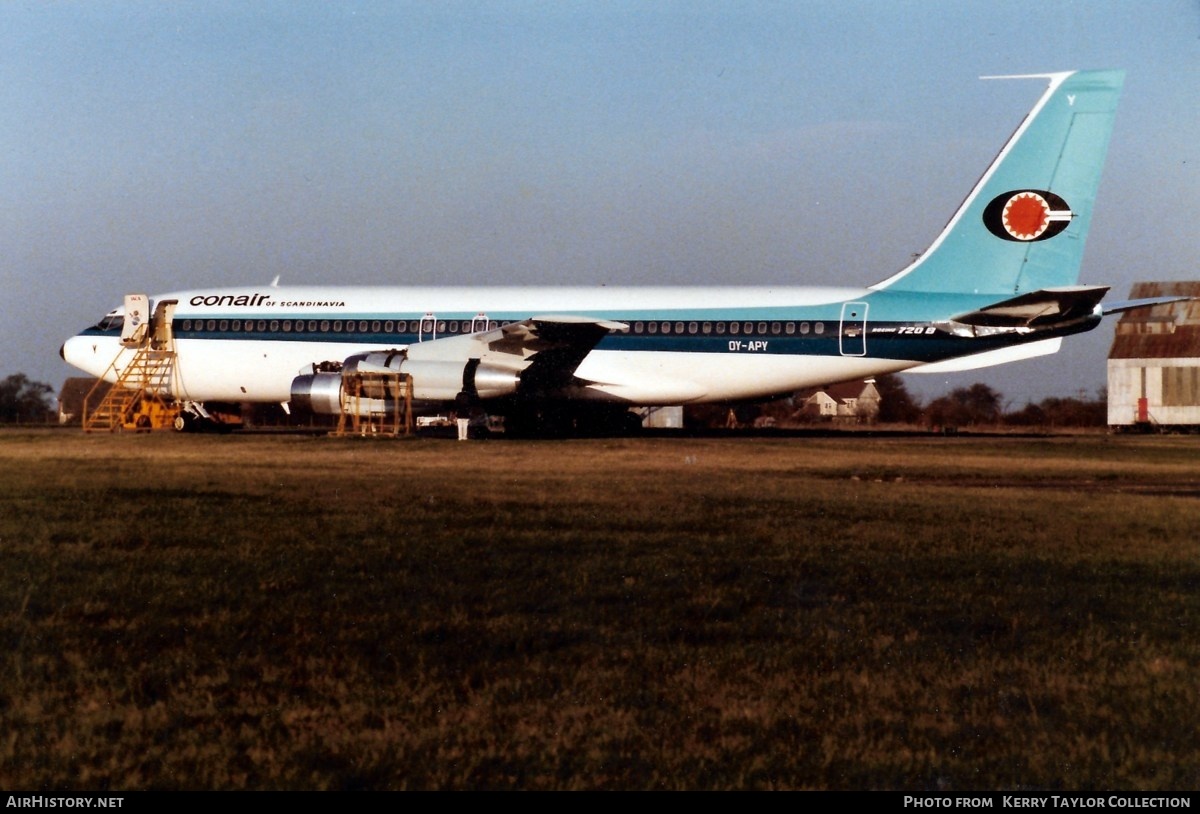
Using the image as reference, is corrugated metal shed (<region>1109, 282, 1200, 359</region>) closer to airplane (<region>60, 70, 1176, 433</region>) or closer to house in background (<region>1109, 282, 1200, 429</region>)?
house in background (<region>1109, 282, 1200, 429</region>)

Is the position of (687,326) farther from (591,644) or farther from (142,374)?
(591,644)

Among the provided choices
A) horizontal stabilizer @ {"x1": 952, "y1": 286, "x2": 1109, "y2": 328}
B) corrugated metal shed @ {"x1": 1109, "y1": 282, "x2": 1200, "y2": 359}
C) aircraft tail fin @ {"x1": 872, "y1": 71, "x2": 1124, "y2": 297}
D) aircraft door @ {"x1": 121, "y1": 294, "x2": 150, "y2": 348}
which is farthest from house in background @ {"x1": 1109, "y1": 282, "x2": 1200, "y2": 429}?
aircraft door @ {"x1": 121, "y1": 294, "x2": 150, "y2": 348}

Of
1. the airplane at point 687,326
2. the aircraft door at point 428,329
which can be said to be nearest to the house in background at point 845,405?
the airplane at point 687,326

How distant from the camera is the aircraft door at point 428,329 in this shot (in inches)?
1119

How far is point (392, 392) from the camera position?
85.3 ft

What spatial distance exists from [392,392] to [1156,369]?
1392 inches

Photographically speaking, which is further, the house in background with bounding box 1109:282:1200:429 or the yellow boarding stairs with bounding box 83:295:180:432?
the house in background with bounding box 1109:282:1200:429

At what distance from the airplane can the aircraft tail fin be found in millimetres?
29

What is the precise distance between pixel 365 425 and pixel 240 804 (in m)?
24.4

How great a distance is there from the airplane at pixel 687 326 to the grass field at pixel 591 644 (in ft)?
43.0

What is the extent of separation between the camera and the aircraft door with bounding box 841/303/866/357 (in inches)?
1040

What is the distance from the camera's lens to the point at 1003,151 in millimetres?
25750

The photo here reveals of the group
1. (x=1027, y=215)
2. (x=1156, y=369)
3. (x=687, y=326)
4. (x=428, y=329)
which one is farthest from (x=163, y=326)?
(x=1156, y=369)

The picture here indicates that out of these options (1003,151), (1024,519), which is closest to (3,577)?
(1024,519)
